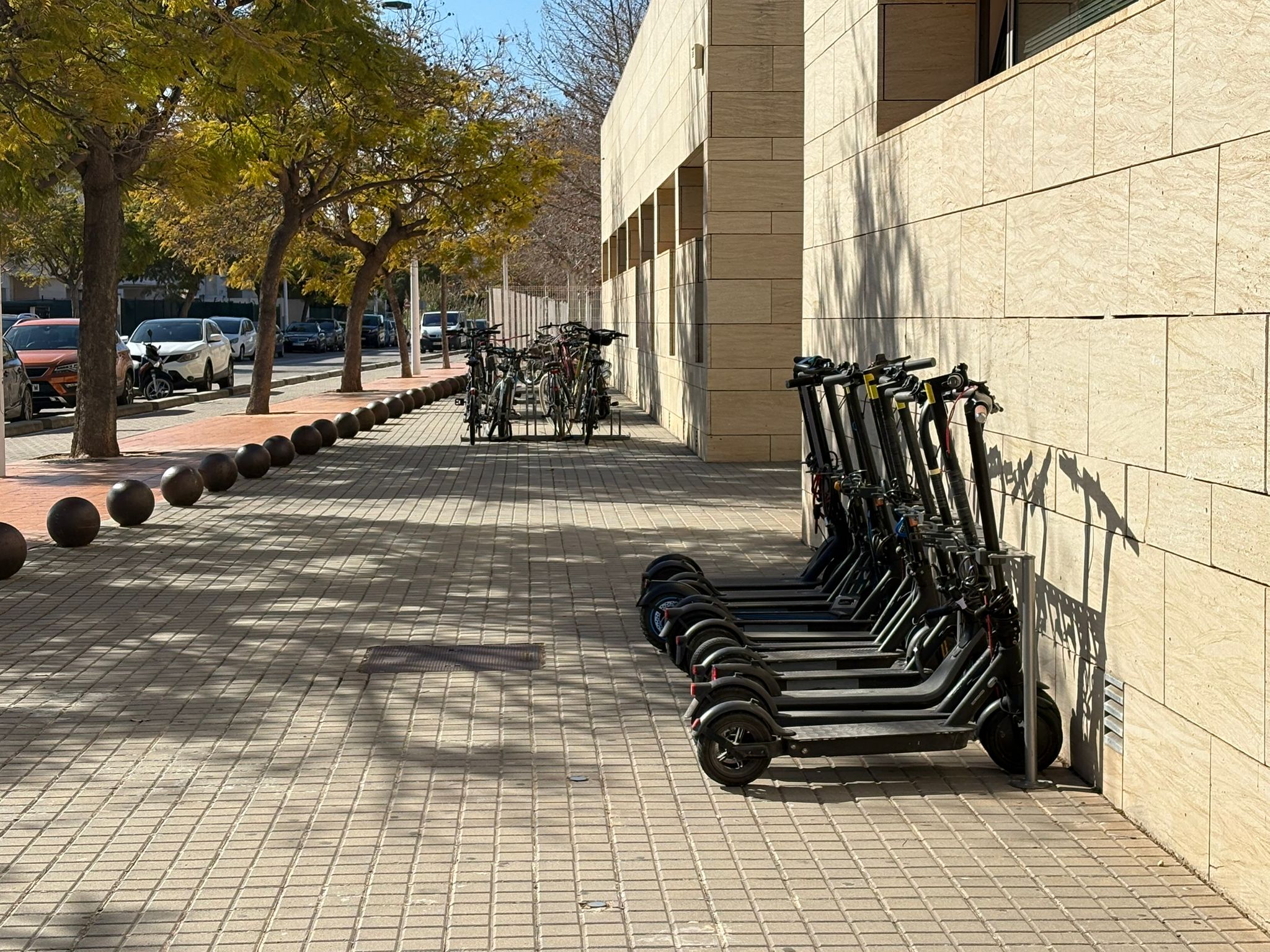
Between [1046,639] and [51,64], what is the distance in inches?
383

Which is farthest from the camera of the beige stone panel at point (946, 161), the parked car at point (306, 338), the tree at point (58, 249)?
the parked car at point (306, 338)

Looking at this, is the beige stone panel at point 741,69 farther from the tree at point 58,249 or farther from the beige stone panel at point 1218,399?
the tree at point 58,249

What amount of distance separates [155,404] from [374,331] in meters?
54.0

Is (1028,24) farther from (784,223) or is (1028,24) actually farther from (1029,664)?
(784,223)

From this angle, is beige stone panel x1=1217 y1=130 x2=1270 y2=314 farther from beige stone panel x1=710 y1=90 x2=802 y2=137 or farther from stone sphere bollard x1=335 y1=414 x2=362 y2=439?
stone sphere bollard x1=335 y1=414 x2=362 y2=439

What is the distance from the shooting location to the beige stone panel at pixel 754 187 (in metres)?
17.8

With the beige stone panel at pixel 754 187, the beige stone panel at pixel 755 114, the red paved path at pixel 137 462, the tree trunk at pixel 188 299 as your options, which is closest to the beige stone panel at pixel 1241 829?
the red paved path at pixel 137 462

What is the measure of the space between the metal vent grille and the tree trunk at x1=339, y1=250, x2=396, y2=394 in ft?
95.5

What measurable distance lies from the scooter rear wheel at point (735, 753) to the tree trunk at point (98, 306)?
14.0 m

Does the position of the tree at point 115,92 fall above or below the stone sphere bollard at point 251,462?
above

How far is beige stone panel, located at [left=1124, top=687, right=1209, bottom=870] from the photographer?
15.5 feet

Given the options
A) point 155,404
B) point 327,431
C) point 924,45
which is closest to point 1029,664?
point 924,45

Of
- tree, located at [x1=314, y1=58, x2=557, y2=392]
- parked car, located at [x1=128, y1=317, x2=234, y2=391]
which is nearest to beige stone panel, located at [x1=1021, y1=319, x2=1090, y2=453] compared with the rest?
tree, located at [x1=314, y1=58, x2=557, y2=392]

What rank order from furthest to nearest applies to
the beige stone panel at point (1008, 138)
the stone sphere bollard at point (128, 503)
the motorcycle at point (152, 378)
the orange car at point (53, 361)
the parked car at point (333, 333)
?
the parked car at point (333, 333) < the motorcycle at point (152, 378) < the orange car at point (53, 361) < the stone sphere bollard at point (128, 503) < the beige stone panel at point (1008, 138)
